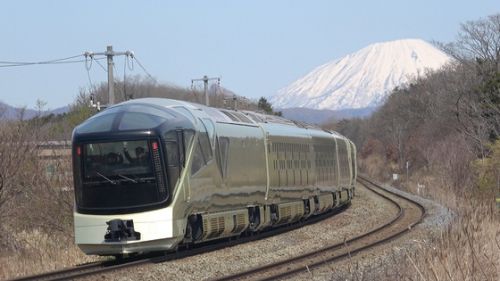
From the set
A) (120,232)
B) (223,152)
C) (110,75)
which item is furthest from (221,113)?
(110,75)

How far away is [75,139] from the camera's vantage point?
51.9 ft

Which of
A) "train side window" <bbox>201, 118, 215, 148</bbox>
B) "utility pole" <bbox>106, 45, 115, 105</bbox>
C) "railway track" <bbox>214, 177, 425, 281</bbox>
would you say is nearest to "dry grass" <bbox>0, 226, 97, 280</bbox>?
"train side window" <bbox>201, 118, 215, 148</bbox>

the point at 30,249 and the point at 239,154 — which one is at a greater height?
the point at 239,154

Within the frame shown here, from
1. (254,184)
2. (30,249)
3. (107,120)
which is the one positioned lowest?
(30,249)

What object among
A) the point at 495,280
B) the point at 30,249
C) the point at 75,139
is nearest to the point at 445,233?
the point at 495,280

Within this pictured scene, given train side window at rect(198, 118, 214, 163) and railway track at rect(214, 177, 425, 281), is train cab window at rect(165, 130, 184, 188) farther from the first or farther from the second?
railway track at rect(214, 177, 425, 281)

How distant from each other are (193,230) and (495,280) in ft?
25.3

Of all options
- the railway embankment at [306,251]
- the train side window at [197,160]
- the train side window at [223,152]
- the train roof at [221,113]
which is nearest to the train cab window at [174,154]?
the train side window at [197,160]

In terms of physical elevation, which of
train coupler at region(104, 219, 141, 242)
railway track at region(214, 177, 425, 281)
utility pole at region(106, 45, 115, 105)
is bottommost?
railway track at region(214, 177, 425, 281)

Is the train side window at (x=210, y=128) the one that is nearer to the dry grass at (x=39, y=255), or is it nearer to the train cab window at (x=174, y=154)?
the train cab window at (x=174, y=154)

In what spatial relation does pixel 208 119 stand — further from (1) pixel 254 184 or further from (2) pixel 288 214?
(2) pixel 288 214

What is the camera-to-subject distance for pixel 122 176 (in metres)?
15.5

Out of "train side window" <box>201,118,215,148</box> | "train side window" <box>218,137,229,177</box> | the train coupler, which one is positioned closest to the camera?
the train coupler

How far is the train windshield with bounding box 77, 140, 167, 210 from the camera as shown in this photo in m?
15.4
